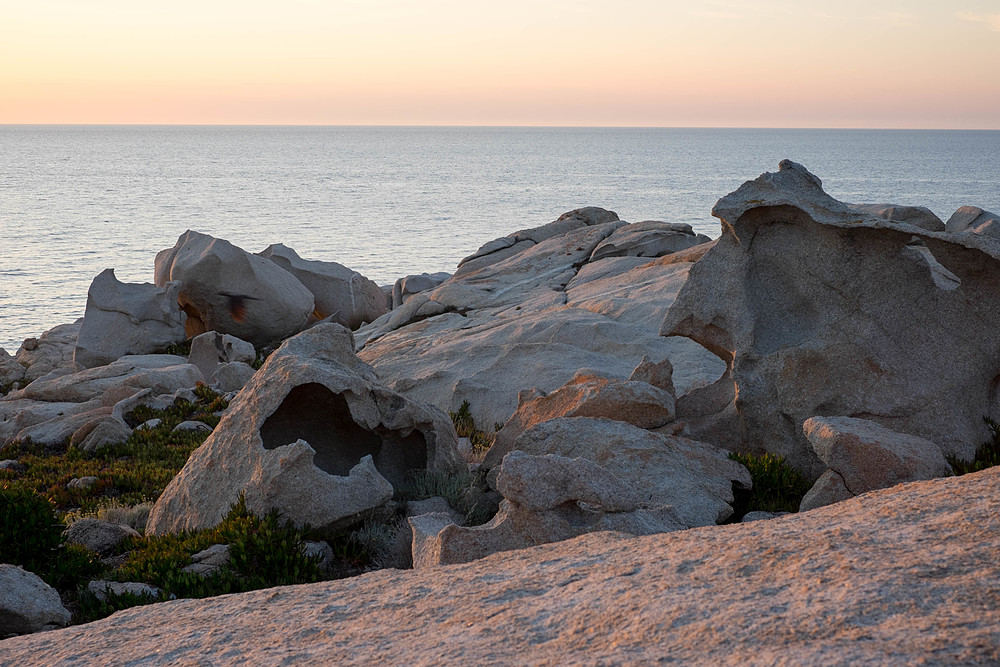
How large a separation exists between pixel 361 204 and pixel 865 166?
101 meters

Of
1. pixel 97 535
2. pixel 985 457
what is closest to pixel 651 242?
pixel 985 457

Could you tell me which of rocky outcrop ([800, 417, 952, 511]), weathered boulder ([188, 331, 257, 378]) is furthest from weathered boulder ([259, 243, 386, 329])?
rocky outcrop ([800, 417, 952, 511])

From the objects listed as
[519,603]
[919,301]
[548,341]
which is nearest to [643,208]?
[548,341]

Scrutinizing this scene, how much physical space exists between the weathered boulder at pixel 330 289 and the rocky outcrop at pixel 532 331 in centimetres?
594

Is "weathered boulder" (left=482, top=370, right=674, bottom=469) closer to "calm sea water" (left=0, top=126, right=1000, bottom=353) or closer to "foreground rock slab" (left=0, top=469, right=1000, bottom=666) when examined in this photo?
"foreground rock slab" (left=0, top=469, right=1000, bottom=666)

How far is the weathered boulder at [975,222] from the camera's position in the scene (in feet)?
60.0

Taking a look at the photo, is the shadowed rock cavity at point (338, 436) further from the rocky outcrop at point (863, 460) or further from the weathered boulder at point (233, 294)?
the weathered boulder at point (233, 294)

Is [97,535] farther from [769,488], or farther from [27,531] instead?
[769,488]

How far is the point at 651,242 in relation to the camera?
21375 millimetres

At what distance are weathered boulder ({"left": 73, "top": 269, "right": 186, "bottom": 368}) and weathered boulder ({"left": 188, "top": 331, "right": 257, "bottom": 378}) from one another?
6.82 ft

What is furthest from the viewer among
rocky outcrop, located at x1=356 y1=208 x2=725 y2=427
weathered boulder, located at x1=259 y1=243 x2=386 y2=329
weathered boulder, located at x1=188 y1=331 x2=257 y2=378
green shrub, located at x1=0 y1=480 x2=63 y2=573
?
weathered boulder, located at x1=259 y1=243 x2=386 y2=329

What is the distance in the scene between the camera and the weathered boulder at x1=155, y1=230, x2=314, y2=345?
23.8 meters

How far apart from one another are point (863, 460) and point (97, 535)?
752 cm

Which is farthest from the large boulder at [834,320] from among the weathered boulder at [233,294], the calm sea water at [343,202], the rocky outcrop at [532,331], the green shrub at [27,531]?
the calm sea water at [343,202]
